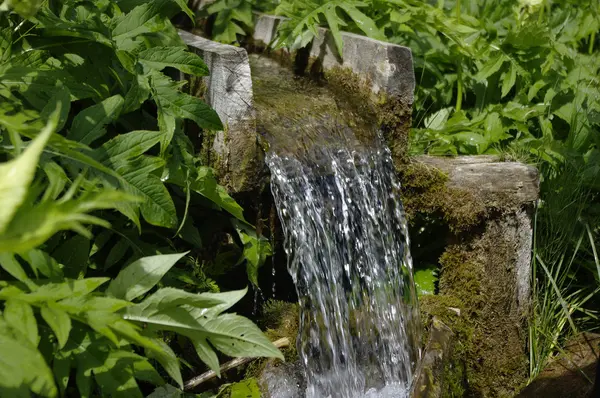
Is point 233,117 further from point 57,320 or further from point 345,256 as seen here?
point 57,320

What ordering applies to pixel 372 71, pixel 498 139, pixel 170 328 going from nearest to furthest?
pixel 170 328, pixel 372 71, pixel 498 139

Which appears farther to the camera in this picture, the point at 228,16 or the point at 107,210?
the point at 228,16

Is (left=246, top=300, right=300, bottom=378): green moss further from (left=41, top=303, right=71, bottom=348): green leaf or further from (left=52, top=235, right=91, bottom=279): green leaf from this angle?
(left=41, top=303, right=71, bottom=348): green leaf

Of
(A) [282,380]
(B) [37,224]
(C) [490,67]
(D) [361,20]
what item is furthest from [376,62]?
(B) [37,224]

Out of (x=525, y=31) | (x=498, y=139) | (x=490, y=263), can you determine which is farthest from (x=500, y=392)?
(x=525, y=31)

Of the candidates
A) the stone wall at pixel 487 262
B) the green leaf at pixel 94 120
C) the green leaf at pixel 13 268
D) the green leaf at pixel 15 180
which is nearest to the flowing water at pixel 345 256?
the stone wall at pixel 487 262

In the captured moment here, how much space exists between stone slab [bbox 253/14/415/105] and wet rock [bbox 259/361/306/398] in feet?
4.64

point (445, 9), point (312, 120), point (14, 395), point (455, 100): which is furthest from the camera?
point (445, 9)

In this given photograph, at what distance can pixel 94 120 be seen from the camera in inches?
98.0

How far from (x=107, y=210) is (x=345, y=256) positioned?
1190mm

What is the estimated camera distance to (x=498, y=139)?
4.36 metres

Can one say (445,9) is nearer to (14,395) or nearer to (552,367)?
(552,367)

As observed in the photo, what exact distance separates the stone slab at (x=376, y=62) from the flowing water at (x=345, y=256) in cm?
29

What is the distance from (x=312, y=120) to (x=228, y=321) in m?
1.66
